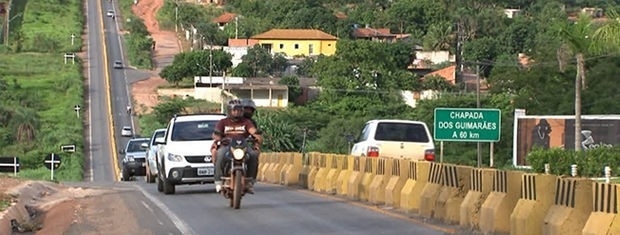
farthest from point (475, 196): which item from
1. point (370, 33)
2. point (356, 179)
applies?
point (370, 33)

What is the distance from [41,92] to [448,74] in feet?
121

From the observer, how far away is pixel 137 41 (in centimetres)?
13600

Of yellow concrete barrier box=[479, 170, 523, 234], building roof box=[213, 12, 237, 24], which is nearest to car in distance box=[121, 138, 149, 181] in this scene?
yellow concrete barrier box=[479, 170, 523, 234]

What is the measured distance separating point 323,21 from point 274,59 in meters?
33.1

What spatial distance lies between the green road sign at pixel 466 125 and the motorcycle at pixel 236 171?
13317 mm

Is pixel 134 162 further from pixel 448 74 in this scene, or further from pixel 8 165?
pixel 448 74

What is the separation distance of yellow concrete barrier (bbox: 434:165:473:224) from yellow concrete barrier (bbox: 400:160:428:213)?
2.87ft

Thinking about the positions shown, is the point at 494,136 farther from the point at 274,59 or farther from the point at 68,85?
the point at 274,59

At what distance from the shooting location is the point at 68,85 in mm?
106812

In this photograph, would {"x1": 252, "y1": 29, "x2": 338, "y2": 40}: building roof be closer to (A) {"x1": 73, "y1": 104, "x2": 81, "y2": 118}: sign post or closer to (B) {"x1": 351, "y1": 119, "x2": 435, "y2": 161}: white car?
(A) {"x1": 73, "y1": 104, "x2": 81, "y2": 118}: sign post

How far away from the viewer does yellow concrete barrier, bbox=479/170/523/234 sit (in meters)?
17.3

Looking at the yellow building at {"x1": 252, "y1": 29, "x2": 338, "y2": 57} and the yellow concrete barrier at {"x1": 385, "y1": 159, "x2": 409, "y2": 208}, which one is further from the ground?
the yellow building at {"x1": 252, "y1": 29, "x2": 338, "y2": 57}

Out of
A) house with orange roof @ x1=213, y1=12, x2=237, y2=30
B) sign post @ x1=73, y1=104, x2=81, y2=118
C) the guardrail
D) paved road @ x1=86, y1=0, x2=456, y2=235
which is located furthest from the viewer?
house with orange roof @ x1=213, y1=12, x2=237, y2=30

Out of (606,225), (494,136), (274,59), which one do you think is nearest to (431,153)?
(494,136)
